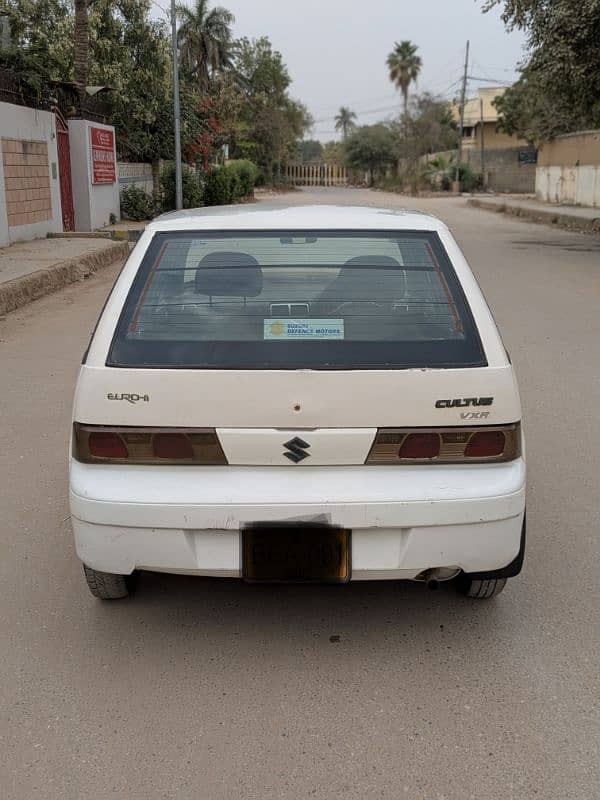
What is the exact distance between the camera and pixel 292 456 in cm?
295

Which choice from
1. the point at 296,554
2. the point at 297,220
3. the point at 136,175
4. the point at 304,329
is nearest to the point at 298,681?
the point at 296,554

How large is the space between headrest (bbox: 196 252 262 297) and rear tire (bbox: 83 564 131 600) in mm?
1153

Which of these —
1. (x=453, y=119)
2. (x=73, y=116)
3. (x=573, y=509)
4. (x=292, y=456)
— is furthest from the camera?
(x=453, y=119)

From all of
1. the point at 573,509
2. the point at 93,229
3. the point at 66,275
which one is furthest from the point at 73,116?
the point at 573,509

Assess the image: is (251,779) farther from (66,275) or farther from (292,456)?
(66,275)

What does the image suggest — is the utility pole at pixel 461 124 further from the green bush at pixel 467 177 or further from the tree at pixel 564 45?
the tree at pixel 564 45

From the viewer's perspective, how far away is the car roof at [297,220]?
344 cm

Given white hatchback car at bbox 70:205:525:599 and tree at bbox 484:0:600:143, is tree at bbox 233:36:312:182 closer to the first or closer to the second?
tree at bbox 484:0:600:143

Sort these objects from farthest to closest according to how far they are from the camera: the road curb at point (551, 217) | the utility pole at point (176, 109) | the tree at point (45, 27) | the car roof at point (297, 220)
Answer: the tree at point (45, 27) → the road curb at point (551, 217) → the utility pole at point (176, 109) → the car roof at point (297, 220)

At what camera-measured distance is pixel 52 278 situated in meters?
12.7

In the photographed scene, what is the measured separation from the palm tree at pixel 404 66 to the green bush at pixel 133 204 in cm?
6126

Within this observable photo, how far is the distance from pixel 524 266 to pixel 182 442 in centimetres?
1379

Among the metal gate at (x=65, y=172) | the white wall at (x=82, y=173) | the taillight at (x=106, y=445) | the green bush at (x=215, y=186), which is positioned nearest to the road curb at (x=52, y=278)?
the metal gate at (x=65, y=172)

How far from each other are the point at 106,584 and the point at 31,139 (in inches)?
632
